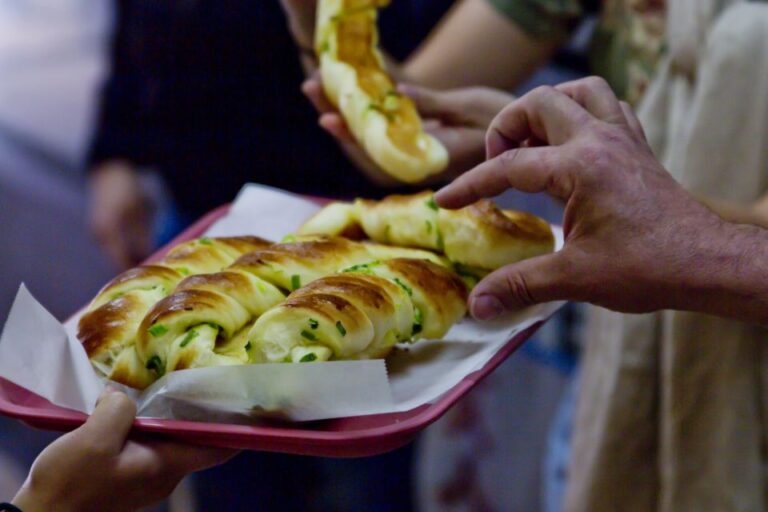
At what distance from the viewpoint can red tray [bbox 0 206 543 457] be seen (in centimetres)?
66

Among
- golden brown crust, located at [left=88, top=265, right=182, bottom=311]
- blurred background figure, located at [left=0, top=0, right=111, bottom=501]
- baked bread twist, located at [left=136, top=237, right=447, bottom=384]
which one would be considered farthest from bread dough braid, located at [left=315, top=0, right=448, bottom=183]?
blurred background figure, located at [left=0, top=0, right=111, bottom=501]

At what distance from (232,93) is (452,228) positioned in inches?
24.3

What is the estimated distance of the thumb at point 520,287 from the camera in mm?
721

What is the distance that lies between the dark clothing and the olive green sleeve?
4.8 inches

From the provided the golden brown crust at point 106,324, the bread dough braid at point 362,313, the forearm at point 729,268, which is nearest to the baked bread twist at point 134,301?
the golden brown crust at point 106,324

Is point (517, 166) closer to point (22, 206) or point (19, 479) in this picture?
point (19, 479)

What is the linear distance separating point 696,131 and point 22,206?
1.44 m

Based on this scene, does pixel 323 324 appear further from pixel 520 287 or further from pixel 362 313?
pixel 520 287

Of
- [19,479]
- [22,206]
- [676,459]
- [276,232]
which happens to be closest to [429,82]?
[276,232]

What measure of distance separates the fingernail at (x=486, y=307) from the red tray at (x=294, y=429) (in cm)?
8

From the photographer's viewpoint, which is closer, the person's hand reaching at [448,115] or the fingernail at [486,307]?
the fingernail at [486,307]

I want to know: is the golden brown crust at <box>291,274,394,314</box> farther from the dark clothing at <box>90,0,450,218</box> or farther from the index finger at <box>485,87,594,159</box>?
the dark clothing at <box>90,0,450,218</box>

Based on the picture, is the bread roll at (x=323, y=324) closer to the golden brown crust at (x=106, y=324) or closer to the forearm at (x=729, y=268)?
the golden brown crust at (x=106, y=324)

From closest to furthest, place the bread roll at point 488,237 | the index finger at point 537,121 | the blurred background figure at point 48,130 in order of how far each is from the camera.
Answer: the index finger at point 537,121 → the bread roll at point 488,237 → the blurred background figure at point 48,130
